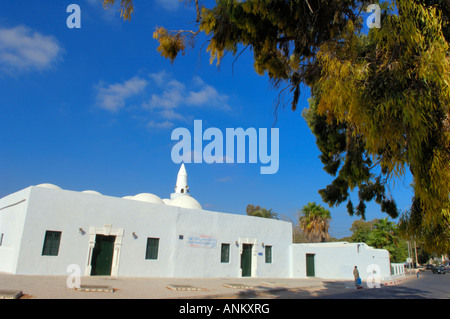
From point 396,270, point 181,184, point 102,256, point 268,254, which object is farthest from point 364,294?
point 396,270

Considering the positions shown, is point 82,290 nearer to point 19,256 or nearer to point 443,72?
point 19,256

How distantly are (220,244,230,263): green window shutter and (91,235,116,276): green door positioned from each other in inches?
309

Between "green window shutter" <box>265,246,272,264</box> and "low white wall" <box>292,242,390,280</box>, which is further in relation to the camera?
"low white wall" <box>292,242,390,280</box>

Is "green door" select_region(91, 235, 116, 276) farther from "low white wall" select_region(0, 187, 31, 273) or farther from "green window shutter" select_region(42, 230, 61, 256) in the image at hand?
"low white wall" select_region(0, 187, 31, 273)

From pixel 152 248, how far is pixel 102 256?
296 cm

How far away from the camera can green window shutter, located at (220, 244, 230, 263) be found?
Result: 863 inches

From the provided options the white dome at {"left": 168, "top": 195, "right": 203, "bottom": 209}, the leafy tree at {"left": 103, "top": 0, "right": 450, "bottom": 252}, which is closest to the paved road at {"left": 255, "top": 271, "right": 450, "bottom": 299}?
the leafy tree at {"left": 103, "top": 0, "right": 450, "bottom": 252}

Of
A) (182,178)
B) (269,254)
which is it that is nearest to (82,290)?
(269,254)

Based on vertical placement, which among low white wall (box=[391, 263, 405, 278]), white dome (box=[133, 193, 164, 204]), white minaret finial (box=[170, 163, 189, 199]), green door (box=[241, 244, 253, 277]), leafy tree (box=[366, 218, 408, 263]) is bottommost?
A: low white wall (box=[391, 263, 405, 278])

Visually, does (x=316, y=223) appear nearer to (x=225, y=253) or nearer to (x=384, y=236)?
(x=384, y=236)

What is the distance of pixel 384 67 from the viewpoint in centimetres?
420

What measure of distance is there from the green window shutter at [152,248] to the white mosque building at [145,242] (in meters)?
0.06

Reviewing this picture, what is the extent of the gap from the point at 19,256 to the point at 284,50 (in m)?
15.1

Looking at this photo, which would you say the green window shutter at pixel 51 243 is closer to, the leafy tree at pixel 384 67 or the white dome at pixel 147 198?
the white dome at pixel 147 198
